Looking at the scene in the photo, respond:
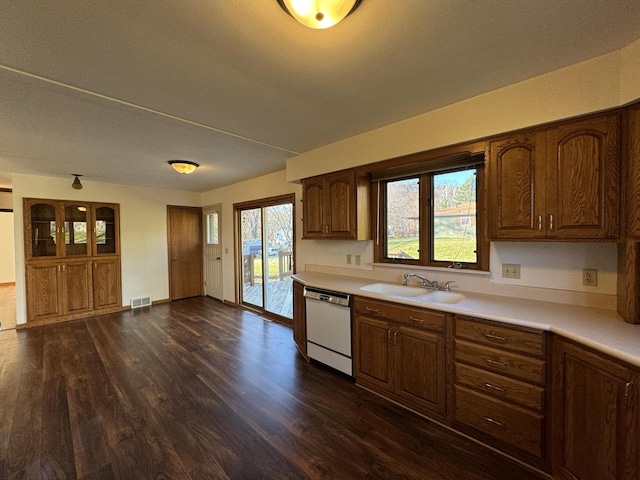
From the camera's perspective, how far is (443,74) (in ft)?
5.95

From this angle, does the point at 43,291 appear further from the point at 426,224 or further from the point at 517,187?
the point at 517,187

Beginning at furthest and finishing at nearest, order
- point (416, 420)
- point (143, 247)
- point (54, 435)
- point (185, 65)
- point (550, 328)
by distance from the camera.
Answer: point (143, 247), point (416, 420), point (54, 435), point (185, 65), point (550, 328)

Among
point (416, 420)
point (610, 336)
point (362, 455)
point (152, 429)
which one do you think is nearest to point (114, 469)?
point (152, 429)

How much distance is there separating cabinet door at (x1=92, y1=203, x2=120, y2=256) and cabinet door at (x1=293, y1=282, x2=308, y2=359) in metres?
4.14

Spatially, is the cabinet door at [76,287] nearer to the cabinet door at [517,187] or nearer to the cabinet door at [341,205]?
the cabinet door at [341,205]

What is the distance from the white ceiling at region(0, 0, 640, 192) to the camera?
130cm

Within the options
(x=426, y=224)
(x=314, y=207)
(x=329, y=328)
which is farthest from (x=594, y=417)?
(x=314, y=207)

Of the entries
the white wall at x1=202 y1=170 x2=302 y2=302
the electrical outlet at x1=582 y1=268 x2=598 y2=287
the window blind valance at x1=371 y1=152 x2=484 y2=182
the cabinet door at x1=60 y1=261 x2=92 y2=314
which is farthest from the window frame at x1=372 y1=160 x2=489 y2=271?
the cabinet door at x1=60 y1=261 x2=92 y2=314

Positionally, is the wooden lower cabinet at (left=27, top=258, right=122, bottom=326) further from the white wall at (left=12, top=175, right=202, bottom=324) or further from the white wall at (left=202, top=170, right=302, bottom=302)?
the white wall at (left=202, top=170, right=302, bottom=302)

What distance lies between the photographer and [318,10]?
116cm

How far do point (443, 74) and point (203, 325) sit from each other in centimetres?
445

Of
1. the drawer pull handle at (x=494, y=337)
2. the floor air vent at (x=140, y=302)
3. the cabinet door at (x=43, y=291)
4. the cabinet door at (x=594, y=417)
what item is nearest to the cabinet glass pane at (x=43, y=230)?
the cabinet door at (x=43, y=291)

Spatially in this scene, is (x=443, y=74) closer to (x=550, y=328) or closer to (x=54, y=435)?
(x=550, y=328)

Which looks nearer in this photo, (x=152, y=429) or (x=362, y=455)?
(x=362, y=455)
